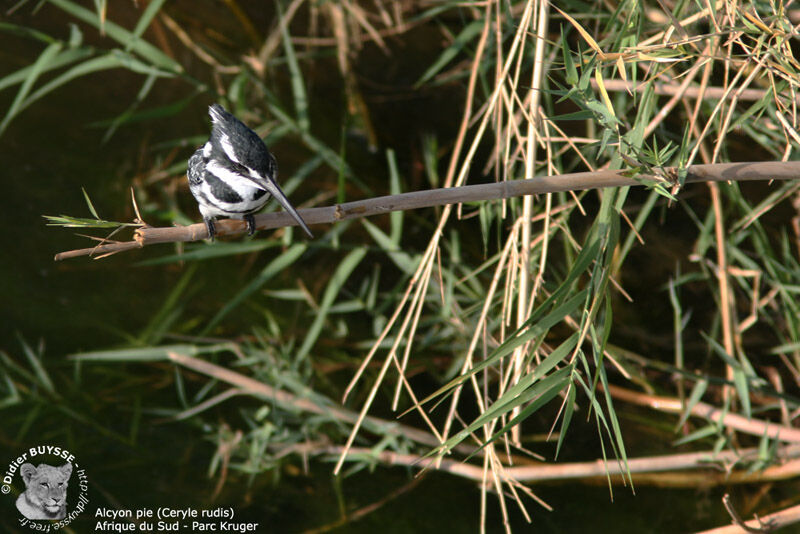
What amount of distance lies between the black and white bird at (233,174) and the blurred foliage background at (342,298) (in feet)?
2.30

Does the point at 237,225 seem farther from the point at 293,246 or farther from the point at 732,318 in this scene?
the point at 732,318

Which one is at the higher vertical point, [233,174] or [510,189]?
[233,174]

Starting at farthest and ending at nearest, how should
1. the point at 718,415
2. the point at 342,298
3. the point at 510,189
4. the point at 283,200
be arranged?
the point at 342,298 < the point at 718,415 < the point at 283,200 < the point at 510,189

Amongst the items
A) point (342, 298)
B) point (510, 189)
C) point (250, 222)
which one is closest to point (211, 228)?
point (250, 222)

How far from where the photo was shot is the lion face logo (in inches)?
86.9

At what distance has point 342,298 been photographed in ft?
8.56

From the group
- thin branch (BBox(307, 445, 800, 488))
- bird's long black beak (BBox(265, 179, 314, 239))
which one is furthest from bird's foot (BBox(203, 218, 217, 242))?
thin branch (BBox(307, 445, 800, 488))

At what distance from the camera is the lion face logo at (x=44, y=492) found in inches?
86.9

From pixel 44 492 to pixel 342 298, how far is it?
1224 mm

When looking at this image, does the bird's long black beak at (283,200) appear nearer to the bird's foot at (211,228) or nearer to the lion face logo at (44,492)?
the bird's foot at (211,228)

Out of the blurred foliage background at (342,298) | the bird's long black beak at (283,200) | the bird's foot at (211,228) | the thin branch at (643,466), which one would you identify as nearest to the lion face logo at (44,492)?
the blurred foliage background at (342,298)

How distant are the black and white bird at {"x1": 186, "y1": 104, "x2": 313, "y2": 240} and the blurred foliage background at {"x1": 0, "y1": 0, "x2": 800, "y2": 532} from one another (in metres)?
0.70


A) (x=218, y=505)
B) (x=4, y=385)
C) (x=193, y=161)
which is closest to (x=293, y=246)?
(x=193, y=161)

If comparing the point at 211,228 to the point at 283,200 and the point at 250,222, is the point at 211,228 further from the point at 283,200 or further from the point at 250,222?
the point at 283,200
